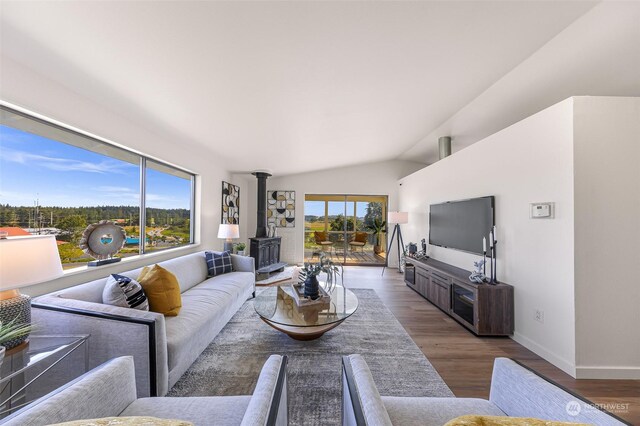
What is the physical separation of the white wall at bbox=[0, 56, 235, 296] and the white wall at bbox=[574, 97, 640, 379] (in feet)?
14.2

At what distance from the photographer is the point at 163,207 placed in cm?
348

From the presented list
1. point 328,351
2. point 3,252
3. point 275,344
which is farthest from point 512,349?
point 3,252

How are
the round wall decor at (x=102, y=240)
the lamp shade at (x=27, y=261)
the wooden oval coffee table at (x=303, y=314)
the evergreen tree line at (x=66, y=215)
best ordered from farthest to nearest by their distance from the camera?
the round wall decor at (x=102, y=240) → the wooden oval coffee table at (x=303, y=314) → the evergreen tree line at (x=66, y=215) → the lamp shade at (x=27, y=261)

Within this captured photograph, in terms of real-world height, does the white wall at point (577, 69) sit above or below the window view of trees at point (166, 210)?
above

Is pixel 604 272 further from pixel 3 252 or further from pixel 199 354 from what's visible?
pixel 3 252

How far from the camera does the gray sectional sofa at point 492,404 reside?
0.82 metres

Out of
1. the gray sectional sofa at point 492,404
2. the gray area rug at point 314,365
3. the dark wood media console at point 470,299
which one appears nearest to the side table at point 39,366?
the gray area rug at point 314,365

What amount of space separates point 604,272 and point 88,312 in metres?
3.96

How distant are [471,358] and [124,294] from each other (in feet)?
10.1

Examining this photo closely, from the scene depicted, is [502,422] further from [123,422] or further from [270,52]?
[270,52]

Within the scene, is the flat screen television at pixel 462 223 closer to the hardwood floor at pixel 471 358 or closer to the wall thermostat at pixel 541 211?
the wall thermostat at pixel 541 211

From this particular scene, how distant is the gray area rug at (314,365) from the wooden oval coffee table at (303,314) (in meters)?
0.21

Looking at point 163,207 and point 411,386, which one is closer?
point 411,386

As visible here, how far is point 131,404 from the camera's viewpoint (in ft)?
3.67
